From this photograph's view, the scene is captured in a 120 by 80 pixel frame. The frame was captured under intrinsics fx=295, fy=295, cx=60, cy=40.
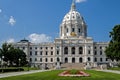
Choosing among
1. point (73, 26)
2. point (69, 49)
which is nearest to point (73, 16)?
point (73, 26)

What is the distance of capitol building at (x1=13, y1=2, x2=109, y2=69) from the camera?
156250mm

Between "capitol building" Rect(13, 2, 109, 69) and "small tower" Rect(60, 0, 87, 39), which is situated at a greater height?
"small tower" Rect(60, 0, 87, 39)

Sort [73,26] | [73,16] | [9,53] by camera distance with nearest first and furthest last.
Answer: [9,53] → [73,26] → [73,16]

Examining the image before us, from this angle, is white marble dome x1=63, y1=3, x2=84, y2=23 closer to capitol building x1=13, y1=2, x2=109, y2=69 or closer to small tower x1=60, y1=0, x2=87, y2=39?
small tower x1=60, y1=0, x2=87, y2=39

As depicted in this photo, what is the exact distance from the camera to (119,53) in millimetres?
81812

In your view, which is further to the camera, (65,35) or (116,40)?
(65,35)

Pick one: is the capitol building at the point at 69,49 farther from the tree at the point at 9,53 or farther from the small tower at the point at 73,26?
the tree at the point at 9,53

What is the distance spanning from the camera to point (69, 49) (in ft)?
518

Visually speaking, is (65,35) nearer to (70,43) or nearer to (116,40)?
(70,43)

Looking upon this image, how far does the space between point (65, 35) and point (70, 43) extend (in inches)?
433

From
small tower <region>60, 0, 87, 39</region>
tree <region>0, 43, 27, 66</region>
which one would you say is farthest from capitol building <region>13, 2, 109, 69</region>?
tree <region>0, 43, 27, 66</region>

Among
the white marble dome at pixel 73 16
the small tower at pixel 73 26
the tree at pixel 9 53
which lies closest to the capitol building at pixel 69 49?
the small tower at pixel 73 26

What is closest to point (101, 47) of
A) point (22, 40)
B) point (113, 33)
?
point (22, 40)

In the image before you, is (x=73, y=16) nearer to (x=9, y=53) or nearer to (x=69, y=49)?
(x=69, y=49)
